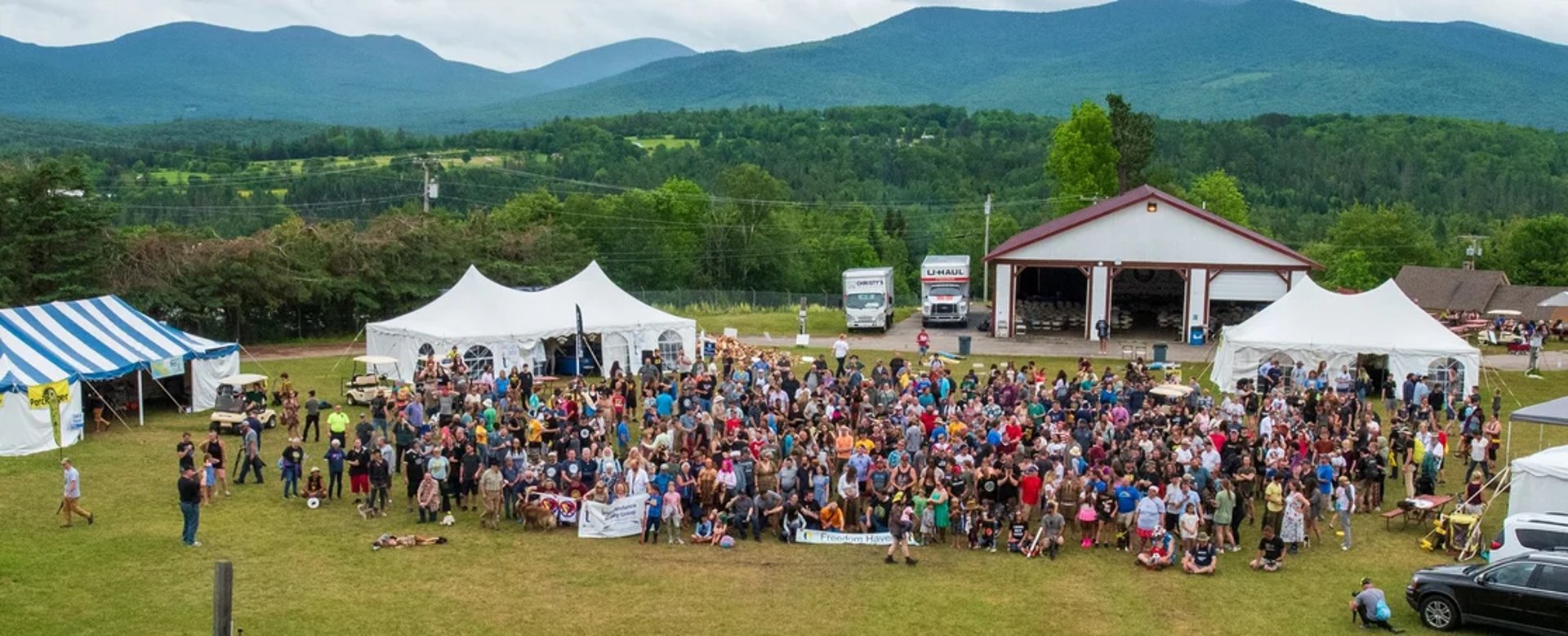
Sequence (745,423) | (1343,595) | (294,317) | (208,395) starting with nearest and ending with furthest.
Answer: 1. (1343,595)
2. (745,423)
3. (208,395)
4. (294,317)

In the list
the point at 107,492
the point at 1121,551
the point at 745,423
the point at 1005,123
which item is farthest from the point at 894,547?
the point at 1005,123

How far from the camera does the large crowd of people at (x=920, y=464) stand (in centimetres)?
1661

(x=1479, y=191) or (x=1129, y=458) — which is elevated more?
(x=1479, y=191)

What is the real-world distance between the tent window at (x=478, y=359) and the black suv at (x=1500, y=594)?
20201 mm

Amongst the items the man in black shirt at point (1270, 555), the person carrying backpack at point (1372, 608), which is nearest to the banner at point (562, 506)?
the man in black shirt at point (1270, 555)

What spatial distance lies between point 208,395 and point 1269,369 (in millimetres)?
22540

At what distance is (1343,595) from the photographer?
14727 millimetres

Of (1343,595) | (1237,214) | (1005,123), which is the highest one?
(1005,123)

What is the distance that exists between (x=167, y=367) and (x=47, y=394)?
347cm

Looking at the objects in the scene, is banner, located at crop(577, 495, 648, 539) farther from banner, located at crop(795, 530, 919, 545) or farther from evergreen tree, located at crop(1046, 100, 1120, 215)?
evergreen tree, located at crop(1046, 100, 1120, 215)

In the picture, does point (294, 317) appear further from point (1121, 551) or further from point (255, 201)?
point (255, 201)

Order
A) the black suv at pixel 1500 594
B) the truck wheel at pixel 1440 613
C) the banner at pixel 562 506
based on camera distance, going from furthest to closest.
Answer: the banner at pixel 562 506 → the truck wheel at pixel 1440 613 → the black suv at pixel 1500 594

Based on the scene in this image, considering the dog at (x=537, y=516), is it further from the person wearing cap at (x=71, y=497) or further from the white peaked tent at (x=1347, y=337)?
the white peaked tent at (x=1347, y=337)

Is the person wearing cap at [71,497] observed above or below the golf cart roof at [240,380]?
below
